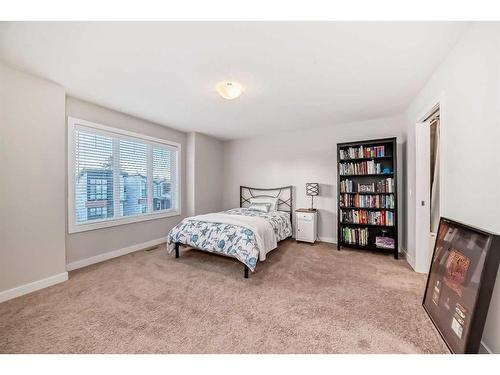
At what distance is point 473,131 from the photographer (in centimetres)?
153

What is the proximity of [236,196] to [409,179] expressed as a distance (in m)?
3.75

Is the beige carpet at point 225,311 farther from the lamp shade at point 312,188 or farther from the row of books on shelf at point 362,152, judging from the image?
the row of books on shelf at point 362,152

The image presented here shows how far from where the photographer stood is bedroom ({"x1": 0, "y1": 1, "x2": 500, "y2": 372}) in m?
1.58

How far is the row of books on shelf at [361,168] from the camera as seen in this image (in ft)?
12.0

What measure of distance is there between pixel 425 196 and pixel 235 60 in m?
2.97

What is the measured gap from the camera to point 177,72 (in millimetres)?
2244

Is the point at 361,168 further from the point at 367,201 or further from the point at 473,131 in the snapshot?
the point at 473,131

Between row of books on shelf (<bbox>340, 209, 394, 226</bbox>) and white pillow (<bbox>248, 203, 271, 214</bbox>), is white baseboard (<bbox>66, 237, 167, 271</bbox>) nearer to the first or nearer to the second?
white pillow (<bbox>248, 203, 271, 214</bbox>)

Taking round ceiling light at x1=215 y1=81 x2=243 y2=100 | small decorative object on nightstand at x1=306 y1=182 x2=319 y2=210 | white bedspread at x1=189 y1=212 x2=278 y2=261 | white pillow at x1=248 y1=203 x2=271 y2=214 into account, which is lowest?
white bedspread at x1=189 y1=212 x2=278 y2=261

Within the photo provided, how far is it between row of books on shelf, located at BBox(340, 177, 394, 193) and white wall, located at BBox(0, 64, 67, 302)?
14.6 feet

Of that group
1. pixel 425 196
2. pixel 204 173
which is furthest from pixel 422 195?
pixel 204 173

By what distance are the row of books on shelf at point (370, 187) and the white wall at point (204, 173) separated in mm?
3156

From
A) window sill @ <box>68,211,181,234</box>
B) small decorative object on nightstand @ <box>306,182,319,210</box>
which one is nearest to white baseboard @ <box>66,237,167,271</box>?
window sill @ <box>68,211,181,234</box>
